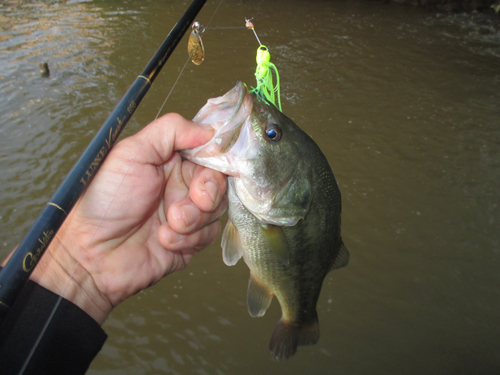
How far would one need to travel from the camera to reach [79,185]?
1.24 meters

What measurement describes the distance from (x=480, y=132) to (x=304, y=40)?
5.38 meters

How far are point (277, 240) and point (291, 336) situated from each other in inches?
30.5

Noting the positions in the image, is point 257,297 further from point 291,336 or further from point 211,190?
point 211,190

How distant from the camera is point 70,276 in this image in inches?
64.7

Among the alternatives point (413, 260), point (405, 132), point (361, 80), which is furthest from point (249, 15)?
point (413, 260)

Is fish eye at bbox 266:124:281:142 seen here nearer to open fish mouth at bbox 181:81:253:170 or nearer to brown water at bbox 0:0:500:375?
open fish mouth at bbox 181:81:253:170

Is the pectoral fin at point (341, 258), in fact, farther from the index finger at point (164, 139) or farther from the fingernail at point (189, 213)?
the index finger at point (164, 139)

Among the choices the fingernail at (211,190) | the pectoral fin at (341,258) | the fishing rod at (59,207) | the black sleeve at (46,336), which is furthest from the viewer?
the pectoral fin at (341,258)

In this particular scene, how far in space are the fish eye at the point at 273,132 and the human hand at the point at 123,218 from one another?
0.29 metres

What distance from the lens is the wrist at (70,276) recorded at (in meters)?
1.57

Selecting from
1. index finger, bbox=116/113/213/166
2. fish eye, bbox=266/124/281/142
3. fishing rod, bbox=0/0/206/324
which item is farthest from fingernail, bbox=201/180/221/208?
fishing rod, bbox=0/0/206/324

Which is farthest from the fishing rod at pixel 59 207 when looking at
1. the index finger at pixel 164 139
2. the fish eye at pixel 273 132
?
the fish eye at pixel 273 132

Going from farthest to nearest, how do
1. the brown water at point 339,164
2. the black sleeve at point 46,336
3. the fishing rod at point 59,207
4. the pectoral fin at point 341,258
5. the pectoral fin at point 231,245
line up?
the brown water at point 339,164 → the pectoral fin at point 341,258 → the pectoral fin at point 231,245 → the black sleeve at point 46,336 → the fishing rod at point 59,207

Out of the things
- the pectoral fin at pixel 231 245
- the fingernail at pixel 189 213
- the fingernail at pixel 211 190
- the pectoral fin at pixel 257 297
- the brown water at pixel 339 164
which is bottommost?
the brown water at pixel 339 164
